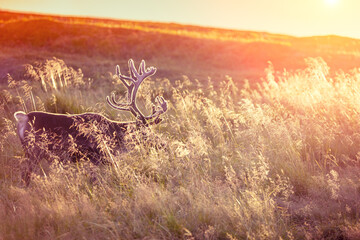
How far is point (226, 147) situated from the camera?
5.70 metres

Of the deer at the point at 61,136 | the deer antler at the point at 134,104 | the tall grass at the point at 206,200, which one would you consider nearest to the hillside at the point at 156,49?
the deer antler at the point at 134,104

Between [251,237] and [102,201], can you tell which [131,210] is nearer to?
[102,201]

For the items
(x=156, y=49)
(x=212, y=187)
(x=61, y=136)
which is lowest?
(x=212, y=187)

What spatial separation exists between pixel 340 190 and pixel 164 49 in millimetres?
23093

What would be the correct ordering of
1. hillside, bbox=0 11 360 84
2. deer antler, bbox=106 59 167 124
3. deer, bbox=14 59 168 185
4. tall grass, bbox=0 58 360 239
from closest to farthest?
tall grass, bbox=0 58 360 239 → deer, bbox=14 59 168 185 → deer antler, bbox=106 59 167 124 → hillside, bbox=0 11 360 84

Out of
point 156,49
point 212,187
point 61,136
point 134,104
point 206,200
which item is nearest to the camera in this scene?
point 206,200

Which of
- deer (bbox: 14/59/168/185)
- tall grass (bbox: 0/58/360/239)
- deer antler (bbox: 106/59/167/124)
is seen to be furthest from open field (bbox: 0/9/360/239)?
deer antler (bbox: 106/59/167/124)

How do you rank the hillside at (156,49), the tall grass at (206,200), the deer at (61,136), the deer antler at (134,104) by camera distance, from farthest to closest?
the hillside at (156,49) → the deer antler at (134,104) → the deer at (61,136) → the tall grass at (206,200)

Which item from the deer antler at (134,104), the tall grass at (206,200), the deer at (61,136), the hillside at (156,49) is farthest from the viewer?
the hillside at (156,49)

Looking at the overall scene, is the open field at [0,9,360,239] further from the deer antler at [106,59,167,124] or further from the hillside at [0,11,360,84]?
the hillside at [0,11,360,84]

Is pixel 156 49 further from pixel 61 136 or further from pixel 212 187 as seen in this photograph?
pixel 212 187

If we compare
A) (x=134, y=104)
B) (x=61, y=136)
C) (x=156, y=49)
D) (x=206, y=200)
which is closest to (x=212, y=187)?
(x=206, y=200)

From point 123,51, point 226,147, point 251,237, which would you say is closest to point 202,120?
point 226,147

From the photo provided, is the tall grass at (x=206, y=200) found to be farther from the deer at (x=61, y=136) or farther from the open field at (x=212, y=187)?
the deer at (x=61, y=136)
